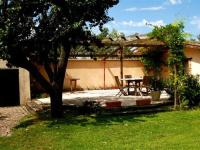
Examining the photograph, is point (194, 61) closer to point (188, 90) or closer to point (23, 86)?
point (188, 90)

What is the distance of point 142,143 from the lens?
37.1 feet

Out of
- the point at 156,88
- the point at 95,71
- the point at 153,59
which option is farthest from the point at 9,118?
the point at 153,59

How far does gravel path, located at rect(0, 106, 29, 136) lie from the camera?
15053 mm

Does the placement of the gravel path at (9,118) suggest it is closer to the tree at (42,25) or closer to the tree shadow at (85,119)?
the tree shadow at (85,119)

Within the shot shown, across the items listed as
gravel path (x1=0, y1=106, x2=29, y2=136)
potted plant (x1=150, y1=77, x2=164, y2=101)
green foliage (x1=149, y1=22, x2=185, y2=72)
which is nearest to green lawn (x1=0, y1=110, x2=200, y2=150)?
gravel path (x1=0, y1=106, x2=29, y2=136)

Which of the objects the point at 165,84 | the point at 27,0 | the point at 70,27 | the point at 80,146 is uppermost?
the point at 27,0

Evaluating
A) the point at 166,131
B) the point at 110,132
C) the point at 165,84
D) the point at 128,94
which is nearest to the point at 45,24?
the point at 110,132

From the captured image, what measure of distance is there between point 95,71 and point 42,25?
17087 mm

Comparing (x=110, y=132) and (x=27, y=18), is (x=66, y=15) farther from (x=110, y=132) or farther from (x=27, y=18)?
(x=110, y=132)

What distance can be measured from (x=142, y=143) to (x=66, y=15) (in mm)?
5751

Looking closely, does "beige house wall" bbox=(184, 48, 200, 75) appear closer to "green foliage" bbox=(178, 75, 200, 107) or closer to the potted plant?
the potted plant

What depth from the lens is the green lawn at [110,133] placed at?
11297mm

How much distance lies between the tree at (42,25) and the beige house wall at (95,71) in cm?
1483

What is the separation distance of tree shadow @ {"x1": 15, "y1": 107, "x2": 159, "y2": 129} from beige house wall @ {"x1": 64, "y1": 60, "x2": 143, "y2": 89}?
13.3m
